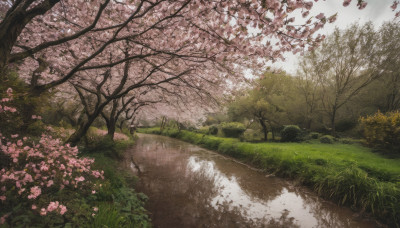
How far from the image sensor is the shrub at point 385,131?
26.7ft

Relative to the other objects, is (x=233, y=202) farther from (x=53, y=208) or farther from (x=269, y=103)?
(x=269, y=103)

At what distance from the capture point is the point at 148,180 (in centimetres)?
693

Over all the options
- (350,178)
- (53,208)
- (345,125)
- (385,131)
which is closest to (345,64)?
(345,125)

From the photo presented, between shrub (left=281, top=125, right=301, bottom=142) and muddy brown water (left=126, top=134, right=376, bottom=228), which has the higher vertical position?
shrub (left=281, top=125, right=301, bottom=142)

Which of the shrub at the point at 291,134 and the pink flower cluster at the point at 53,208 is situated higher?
the shrub at the point at 291,134

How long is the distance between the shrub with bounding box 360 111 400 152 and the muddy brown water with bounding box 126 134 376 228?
19.8ft

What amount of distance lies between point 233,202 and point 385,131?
362 inches

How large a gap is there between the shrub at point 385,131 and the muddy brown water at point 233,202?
6044mm

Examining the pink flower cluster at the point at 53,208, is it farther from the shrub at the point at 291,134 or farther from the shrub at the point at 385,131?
the shrub at the point at 291,134

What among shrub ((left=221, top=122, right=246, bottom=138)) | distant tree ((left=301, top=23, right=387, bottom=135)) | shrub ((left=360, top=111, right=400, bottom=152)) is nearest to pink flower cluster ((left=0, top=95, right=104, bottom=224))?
shrub ((left=360, top=111, right=400, bottom=152))

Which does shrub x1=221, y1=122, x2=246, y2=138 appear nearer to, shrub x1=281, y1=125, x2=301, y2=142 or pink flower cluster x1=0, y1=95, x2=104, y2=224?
shrub x1=281, y1=125, x2=301, y2=142

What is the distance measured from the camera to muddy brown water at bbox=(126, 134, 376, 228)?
4324 millimetres

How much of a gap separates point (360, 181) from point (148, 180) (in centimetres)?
720

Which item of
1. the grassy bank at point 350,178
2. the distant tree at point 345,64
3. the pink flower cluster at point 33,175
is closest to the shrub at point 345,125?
the distant tree at point 345,64
